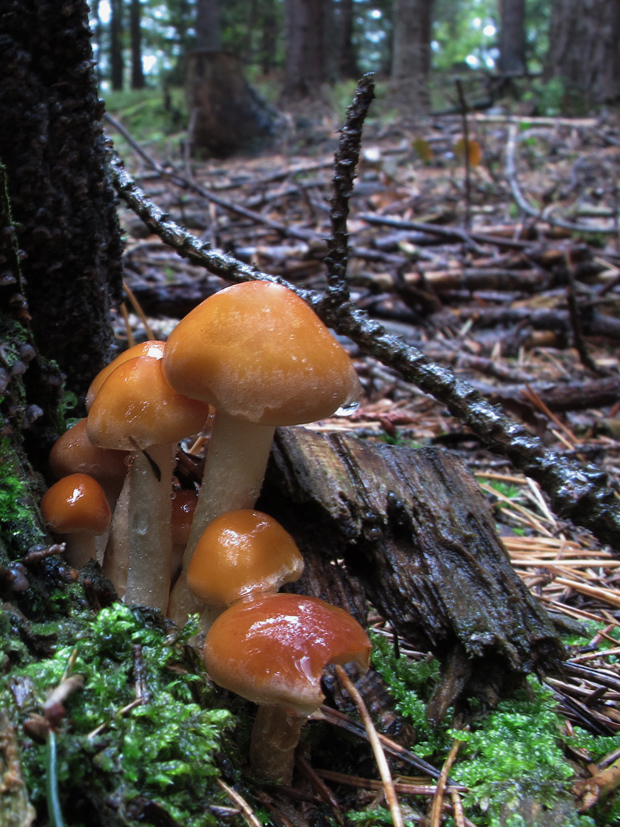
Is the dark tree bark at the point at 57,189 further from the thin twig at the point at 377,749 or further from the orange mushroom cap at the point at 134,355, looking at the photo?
the thin twig at the point at 377,749

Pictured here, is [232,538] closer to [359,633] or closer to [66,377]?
[359,633]

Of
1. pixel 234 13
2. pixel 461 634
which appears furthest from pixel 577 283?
pixel 234 13

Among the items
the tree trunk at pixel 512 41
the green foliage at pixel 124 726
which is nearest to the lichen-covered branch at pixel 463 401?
the green foliage at pixel 124 726

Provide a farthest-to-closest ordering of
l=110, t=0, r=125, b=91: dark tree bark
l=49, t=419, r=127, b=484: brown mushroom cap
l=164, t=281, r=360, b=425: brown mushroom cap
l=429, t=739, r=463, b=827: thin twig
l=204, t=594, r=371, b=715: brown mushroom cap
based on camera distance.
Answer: l=110, t=0, r=125, b=91: dark tree bark, l=49, t=419, r=127, b=484: brown mushroom cap, l=164, t=281, r=360, b=425: brown mushroom cap, l=429, t=739, r=463, b=827: thin twig, l=204, t=594, r=371, b=715: brown mushroom cap

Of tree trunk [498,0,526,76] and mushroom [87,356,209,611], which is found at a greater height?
tree trunk [498,0,526,76]

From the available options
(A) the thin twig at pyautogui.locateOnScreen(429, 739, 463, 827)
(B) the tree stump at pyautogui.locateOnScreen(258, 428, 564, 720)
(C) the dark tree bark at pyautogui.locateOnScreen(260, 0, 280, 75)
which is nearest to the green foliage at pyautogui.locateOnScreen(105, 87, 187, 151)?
(C) the dark tree bark at pyautogui.locateOnScreen(260, 0, 280, 75)

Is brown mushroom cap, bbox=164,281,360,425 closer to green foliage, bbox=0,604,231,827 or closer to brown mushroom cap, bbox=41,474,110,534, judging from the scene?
brown mushroom cap, bbox=41,474,110,534

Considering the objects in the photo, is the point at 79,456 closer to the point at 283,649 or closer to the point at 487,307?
the point at 283,649
